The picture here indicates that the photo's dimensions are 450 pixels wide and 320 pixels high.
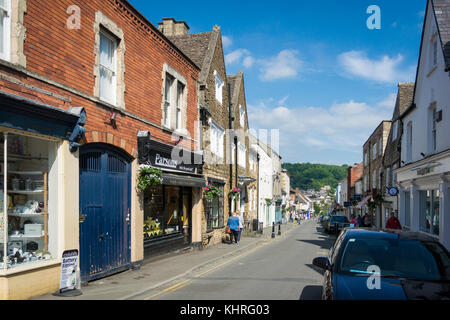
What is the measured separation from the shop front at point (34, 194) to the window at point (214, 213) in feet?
34.8

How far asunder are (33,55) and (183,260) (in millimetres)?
8784

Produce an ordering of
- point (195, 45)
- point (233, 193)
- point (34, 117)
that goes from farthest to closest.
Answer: point (233, 193) < point (195, 45) < point (34, 117)

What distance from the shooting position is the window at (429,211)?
16.6 meters

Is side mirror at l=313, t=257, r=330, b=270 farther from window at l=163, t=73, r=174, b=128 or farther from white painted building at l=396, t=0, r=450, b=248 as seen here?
white painted building at l=396, t=0, r=450, b=248

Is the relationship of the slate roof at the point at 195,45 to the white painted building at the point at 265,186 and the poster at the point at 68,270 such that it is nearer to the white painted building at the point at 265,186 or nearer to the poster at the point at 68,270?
the poster at the point at 68,270

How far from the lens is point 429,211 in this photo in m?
17.7

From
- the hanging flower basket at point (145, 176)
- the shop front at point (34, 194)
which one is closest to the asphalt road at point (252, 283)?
the shop front at point (34, 194)

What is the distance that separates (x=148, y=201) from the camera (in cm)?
1330

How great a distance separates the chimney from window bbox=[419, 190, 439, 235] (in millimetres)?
15074

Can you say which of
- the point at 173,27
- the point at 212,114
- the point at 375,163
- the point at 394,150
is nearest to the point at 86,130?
the point at 212,114

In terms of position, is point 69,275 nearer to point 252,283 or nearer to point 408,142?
point 252,283

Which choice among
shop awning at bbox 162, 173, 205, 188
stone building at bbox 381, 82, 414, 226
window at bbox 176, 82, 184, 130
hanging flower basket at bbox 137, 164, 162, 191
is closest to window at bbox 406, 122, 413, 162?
stone building at bbox 381, 82, 414, 226

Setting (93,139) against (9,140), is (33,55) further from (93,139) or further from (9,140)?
(93,139)

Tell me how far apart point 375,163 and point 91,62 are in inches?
1250
